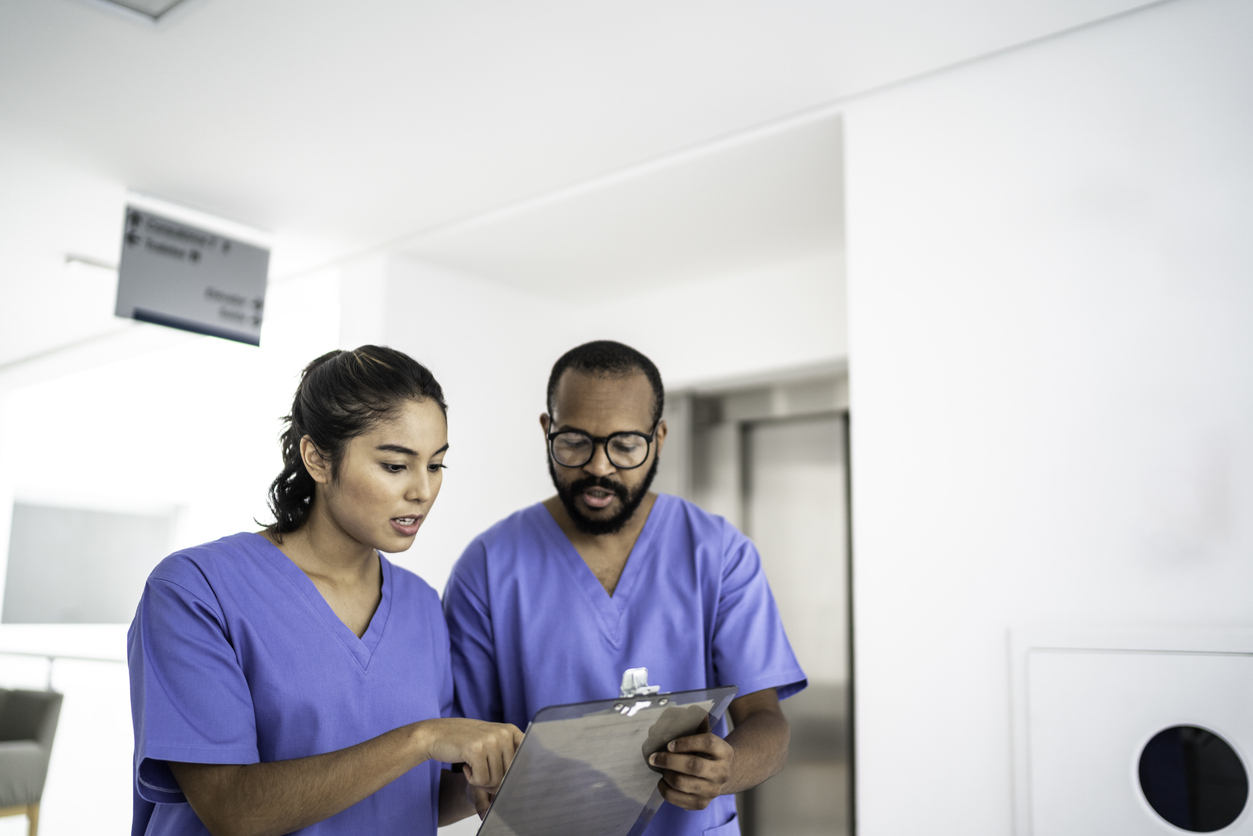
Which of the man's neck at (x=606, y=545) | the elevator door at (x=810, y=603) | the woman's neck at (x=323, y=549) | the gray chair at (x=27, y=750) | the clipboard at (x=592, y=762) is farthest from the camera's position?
the gray chair at (x=27, y=750)

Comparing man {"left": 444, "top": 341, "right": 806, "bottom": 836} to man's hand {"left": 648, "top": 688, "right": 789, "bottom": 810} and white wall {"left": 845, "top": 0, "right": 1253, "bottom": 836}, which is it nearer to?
man's hand {"left": 648, "top": 688, "right": 789, "bottom": 810}

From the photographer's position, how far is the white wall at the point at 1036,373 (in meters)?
1.75

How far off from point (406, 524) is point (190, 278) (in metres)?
2.18

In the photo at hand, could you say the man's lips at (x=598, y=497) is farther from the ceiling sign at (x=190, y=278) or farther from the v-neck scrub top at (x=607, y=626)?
the ceiling sign at (x=190, y=278)

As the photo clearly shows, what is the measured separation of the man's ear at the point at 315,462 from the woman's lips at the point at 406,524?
0.12 metres

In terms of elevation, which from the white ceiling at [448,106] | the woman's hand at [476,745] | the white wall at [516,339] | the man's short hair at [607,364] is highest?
the white ceiling at [448,106]

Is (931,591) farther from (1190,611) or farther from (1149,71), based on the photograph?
(1149,71)

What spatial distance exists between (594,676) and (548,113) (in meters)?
1.49

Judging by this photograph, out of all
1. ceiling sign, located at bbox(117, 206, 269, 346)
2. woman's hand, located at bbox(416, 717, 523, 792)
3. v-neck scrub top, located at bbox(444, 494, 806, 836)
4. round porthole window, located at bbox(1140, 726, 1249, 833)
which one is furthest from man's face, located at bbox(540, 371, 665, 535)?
ceiling sign, located at bbox(117, 206, 269, 346)

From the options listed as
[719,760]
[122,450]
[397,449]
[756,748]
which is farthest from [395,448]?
[122,450]

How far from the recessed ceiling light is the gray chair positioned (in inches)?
123

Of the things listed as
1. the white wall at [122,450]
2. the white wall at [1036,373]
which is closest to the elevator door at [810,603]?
the white wall at [1036,373]

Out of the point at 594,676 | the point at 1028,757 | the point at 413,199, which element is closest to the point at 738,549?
the point at 594,676

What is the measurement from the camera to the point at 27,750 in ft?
12.5
